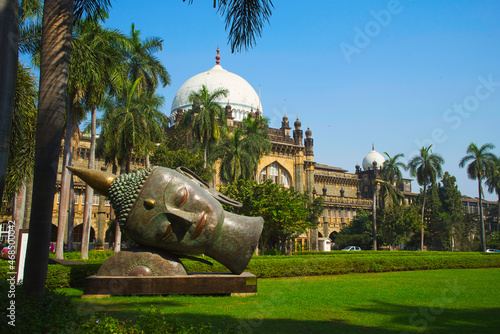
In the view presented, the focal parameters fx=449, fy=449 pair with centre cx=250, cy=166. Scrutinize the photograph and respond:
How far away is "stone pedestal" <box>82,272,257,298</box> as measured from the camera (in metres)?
10.0

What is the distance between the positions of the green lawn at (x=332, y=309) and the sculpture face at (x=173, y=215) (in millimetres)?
1283

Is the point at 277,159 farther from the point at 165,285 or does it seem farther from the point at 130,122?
the point at 165,285

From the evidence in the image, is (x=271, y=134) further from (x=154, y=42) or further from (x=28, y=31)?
(x=28, y=31)

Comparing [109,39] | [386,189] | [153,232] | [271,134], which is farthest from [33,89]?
[271,134]

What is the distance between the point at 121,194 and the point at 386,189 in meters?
35.0

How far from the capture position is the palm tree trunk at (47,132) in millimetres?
6152

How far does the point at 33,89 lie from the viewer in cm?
1277

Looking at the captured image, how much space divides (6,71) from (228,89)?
46888mm

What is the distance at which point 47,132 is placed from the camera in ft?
20.9

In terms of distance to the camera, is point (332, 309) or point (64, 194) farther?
point (64, 194)

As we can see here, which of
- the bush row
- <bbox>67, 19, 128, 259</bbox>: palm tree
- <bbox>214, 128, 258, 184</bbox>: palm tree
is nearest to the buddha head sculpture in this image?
the bush row

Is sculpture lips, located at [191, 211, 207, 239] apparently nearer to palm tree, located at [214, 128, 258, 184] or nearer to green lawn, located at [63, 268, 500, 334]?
green lawn, located at [63, 268, 500, 334]

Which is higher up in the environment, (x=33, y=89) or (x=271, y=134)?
(x=271, y=134)

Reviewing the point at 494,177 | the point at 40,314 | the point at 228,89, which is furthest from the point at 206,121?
the point at 494,177
